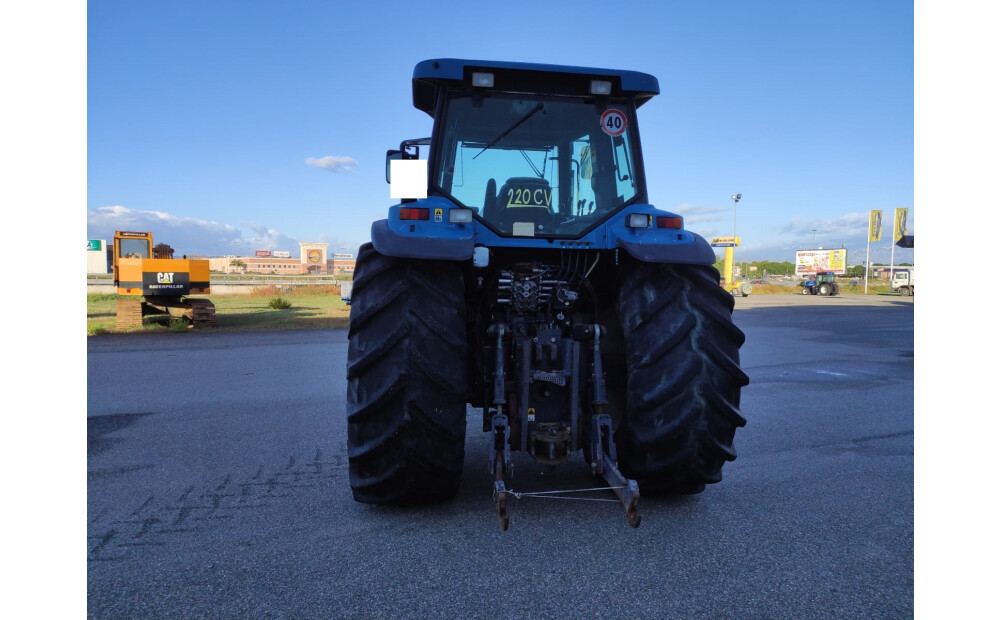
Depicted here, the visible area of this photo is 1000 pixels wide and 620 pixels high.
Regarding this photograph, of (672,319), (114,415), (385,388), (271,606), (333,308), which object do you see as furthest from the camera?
(333,308)

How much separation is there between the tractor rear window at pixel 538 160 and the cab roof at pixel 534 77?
0.29 feet

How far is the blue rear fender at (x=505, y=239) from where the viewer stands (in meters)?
3.29

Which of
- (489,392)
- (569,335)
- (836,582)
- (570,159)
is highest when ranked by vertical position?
(570,159)

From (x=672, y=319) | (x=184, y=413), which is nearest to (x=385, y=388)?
(x=672, y=319)

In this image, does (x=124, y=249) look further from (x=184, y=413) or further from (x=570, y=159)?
(x=570, y=159)

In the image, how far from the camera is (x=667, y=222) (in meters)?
3.67

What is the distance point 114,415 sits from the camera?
20.9ft

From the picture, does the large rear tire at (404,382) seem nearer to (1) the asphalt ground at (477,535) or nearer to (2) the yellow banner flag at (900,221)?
(1) the asphalt ground at (477,535)

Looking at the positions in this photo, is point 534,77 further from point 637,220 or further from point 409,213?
point 409,213

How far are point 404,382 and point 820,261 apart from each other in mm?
68820

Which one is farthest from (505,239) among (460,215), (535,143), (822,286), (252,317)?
(822,286)

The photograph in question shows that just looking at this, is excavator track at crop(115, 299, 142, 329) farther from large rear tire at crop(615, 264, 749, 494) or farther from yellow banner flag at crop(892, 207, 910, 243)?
yellow banner flag at crop(892, 207, 910, 243)

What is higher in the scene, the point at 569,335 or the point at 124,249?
the point at 124,249

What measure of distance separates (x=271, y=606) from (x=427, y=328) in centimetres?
148
